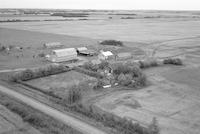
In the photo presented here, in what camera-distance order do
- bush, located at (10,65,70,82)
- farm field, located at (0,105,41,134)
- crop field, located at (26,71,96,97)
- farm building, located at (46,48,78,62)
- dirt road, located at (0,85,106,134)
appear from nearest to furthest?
farm field, located at (0,105,41,134) < dirt road, located at (0,85,106,134) < crop field, located at (26,71,96,97) < bush, located at (10,65,70,82) < farm building, located at (46,48,78,62)

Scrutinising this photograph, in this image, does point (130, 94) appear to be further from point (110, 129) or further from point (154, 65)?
point (154, 65)

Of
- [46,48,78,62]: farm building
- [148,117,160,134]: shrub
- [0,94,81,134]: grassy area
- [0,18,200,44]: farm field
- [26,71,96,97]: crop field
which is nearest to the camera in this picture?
[0,94,81,134]: grassy area

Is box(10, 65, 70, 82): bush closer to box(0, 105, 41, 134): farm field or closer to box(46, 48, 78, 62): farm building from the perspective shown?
box(46, 48, 78, 62): farm building

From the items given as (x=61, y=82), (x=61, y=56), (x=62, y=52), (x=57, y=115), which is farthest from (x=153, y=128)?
(x=62, y=52)

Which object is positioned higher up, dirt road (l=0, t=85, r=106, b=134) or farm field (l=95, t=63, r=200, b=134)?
dirt road (l=0, t=85, r=106, b=134)

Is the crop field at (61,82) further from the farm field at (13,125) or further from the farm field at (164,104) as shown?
the farm field at (13,125)

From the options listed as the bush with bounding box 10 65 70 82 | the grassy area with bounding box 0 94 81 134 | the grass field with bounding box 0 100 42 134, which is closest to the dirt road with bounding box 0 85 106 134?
the grassy area with bounding box 0 94 81 134
